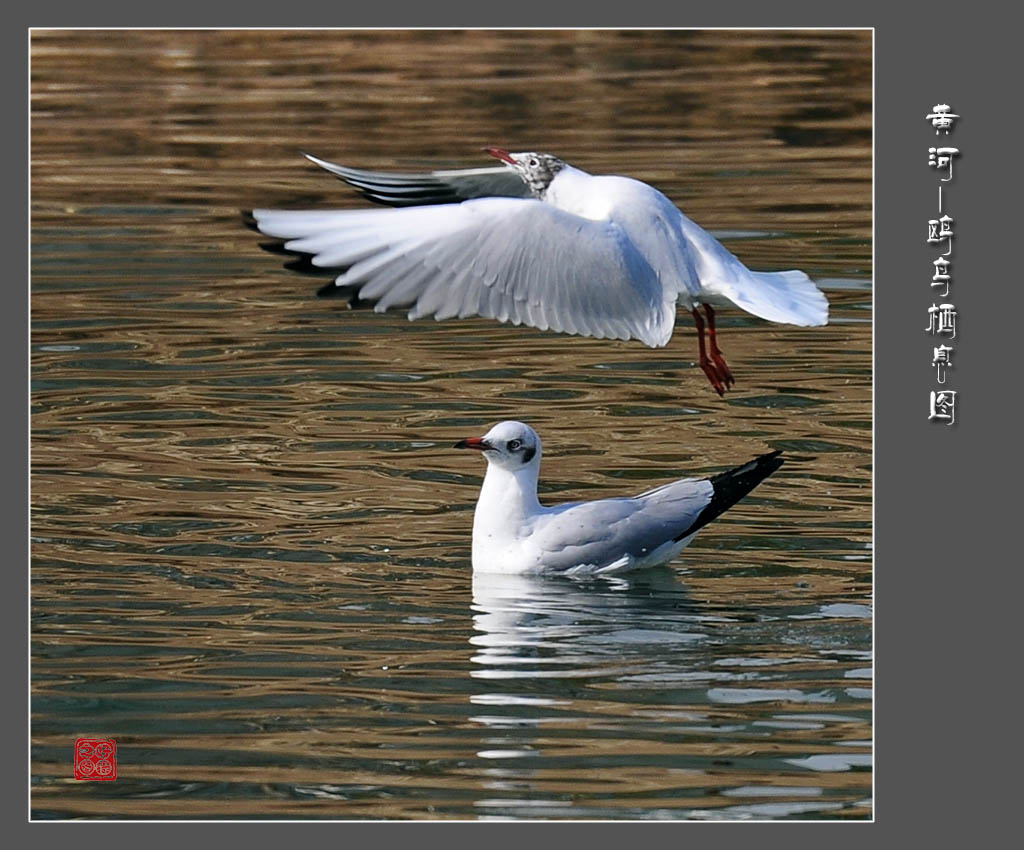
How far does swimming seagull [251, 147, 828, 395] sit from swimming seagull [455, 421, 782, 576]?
48 cm

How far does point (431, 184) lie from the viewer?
675 centimetres

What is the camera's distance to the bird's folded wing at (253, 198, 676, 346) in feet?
19.5

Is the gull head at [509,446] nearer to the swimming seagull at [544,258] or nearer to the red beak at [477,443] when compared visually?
the red beak at [477,443]

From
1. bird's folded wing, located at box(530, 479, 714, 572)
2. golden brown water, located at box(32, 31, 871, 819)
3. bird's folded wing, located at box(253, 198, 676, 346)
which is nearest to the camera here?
golden brown water, located at box(32, 31, 871, 819)

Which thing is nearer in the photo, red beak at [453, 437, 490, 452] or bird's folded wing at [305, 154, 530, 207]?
red beak at [453, 437, 490, 452]

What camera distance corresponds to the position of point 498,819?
5.50m

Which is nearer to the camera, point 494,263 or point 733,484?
point 494,263
